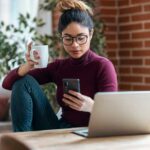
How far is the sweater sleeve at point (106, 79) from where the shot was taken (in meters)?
1.93

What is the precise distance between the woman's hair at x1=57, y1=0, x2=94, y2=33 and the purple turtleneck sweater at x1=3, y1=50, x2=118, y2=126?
18 centimetres

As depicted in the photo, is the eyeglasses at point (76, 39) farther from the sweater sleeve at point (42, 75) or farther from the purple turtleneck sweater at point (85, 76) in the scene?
the sweater sleeve at point (42, 75)

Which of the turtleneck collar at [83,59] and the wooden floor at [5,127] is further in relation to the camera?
the wooden floor at [5,127]

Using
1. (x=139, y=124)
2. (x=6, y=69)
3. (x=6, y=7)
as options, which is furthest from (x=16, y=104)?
(x=6, y=7)

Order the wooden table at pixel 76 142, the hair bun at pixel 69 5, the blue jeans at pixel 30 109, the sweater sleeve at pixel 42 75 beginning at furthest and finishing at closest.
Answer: the sweater sleeve at pixel 42 75
the hair bun at pixel 69 5
the blue jeans at pixel 30 109
the wooden table at pixel 76 142

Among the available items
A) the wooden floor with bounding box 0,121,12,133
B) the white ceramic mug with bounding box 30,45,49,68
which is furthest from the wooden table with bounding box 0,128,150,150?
the wooden floor with bounding box 0,121,12,133

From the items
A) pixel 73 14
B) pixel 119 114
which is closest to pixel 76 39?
pixel 73 14

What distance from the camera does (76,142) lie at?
4.55 feet

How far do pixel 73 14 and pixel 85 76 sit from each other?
312 mm

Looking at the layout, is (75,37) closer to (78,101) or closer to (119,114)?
(78,101)

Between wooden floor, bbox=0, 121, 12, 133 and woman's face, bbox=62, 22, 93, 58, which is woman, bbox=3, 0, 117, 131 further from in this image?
wooden floor, bbox=0, 121, 12, 133

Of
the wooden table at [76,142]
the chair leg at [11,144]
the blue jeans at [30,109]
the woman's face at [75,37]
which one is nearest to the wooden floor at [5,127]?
the blue jeans at [30,109]

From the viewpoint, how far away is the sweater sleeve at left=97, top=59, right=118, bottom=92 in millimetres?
1928

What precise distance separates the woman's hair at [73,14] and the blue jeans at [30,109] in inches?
12.5
